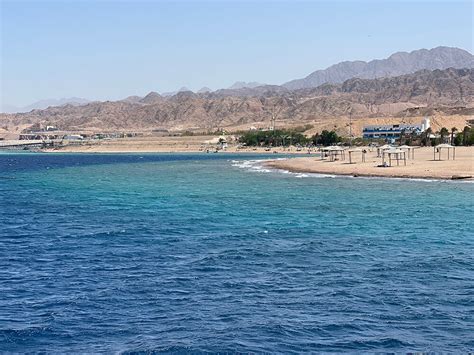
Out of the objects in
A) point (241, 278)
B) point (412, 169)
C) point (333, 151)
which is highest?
point (333, 151)

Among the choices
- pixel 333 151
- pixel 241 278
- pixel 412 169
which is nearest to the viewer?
pixel 241 278

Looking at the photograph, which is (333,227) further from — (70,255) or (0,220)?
(0,220)

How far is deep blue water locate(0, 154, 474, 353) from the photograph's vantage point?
20.3m

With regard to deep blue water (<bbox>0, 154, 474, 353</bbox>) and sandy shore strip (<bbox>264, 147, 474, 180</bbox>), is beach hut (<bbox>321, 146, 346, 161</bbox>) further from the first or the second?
deep blue water (<bbox>0, 154, 474, 353</bbox>)

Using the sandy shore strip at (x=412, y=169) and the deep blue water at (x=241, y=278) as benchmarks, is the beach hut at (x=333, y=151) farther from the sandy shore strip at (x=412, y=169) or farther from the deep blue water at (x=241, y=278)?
the deep blue water at (x=241, y=278)

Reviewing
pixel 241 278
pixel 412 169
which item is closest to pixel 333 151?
pixel 412 169

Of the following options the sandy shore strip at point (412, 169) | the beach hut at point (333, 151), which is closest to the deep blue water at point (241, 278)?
the sandy shore strip at point (412, 169)

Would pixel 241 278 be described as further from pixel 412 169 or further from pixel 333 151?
pixel 333 151

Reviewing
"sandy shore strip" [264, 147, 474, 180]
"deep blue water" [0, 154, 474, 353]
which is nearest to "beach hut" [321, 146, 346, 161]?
"sandy shore strip" [264, 147, 474, 180]

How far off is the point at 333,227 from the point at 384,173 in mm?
45638

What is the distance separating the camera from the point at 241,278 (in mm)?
27125

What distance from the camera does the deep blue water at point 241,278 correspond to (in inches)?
798

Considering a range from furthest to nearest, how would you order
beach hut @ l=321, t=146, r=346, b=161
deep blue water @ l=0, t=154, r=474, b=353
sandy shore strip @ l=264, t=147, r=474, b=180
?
beach hut @ l=321, t=146, r=346, b=161 < sandy shore strip @ l=264, t=147, r=474, b=180 < deep blue water @ l=0, t=154, r=474, b=353

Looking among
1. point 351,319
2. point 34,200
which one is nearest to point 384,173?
point 34,200
